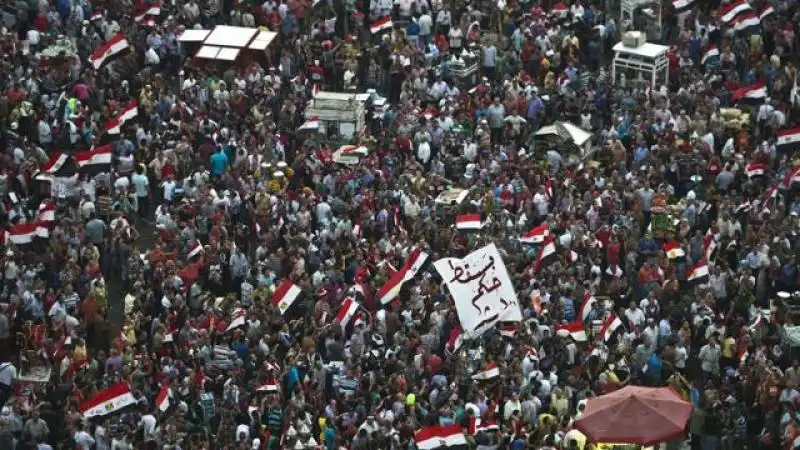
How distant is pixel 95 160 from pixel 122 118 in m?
2.41

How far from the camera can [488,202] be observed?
1923 inches

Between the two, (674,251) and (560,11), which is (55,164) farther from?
(674,251)

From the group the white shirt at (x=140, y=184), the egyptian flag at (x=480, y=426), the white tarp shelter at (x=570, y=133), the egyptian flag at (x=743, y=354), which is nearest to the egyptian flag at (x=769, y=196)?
the white tarp shelter at (x=570, y=133)

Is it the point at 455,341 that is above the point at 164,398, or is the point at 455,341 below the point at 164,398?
below

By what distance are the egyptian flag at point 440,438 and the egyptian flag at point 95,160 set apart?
13614 mm

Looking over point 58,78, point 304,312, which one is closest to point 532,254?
point 304,312

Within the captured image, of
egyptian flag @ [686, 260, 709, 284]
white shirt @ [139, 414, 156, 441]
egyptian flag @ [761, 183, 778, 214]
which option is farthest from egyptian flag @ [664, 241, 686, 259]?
white shirt @ [139, 414, 156, 441]

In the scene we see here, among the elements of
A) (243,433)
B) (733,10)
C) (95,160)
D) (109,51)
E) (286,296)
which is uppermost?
(109,51)

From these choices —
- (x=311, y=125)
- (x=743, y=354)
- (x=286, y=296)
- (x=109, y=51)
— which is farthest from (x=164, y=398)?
(x=109, y=51)

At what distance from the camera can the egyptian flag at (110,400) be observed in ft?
138

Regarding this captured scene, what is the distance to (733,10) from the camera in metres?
55.8

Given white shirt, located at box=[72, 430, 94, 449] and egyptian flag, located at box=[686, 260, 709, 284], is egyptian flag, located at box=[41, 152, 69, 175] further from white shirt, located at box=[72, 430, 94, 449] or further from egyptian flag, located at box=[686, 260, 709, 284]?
egyptian flag, located at box=[686, 260, 709, 284]

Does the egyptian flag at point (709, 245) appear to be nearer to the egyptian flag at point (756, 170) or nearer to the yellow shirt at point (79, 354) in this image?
the egyptian flag at point (756, 170)

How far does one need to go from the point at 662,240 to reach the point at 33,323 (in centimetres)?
1362
